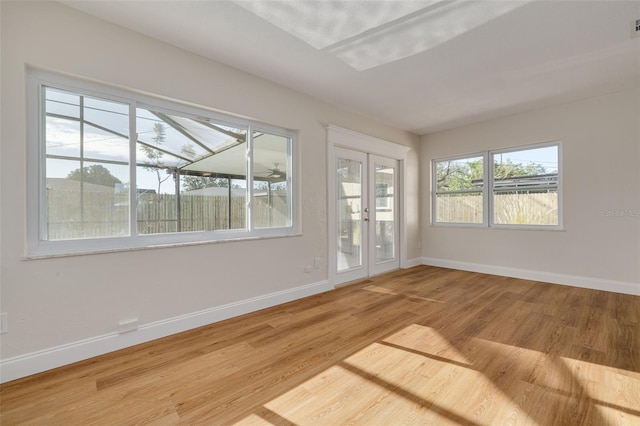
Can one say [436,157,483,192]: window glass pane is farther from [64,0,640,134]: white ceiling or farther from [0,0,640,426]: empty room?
[64,0,640,134]: white ceiling

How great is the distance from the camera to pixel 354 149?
459 cm

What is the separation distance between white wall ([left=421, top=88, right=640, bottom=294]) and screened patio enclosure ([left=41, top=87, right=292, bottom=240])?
379 centimetres

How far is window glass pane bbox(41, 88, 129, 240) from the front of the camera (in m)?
2.17

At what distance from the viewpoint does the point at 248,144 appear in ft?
11.0

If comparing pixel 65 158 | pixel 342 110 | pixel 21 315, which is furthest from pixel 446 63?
pixel 21 315

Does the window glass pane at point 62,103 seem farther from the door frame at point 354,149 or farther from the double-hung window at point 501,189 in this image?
the double-hung window at point 501,189

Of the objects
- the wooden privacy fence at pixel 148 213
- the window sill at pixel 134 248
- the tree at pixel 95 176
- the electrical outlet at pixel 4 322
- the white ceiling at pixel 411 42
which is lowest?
the electrical outlet at pixel 4 322

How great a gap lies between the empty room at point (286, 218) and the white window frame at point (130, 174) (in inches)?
0.7

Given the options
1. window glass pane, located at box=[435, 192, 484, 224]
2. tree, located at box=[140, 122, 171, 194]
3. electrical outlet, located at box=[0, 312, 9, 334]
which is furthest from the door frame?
electrical outlet, located at box=[0, 312, 9, 334]

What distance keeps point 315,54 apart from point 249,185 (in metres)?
1.57

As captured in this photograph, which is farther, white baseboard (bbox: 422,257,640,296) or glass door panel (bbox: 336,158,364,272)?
glass door panel (bbox: 336,158,364,272)

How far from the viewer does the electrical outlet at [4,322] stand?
191 cm

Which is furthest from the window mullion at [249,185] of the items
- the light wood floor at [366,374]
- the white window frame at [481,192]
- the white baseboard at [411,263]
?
the white window frame at [481,192]

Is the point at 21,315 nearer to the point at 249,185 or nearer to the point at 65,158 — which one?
the point at 65,158
